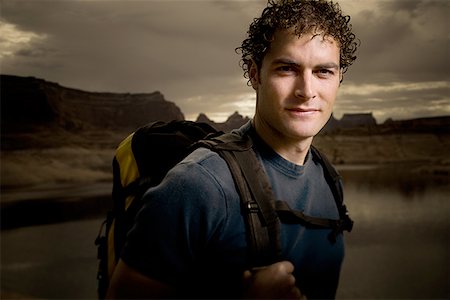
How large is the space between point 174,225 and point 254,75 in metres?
0.74

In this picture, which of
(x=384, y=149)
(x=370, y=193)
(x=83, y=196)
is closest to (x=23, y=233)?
(x=83, y=196)

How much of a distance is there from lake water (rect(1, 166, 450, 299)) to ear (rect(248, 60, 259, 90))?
33.7ft

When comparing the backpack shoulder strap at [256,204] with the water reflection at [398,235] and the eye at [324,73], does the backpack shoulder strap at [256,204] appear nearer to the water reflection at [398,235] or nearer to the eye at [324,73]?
the eye at [324,73]

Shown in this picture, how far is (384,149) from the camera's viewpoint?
39.4 meters

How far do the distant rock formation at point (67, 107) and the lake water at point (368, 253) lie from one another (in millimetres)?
21207

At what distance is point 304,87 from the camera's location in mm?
1651

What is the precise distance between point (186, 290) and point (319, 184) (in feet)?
2.26

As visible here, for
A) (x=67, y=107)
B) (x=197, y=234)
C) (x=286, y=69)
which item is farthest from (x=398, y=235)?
(x=67, y=107)

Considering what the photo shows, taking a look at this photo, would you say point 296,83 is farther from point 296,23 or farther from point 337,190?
point 337,190

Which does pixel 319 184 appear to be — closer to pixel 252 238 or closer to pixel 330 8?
pixel 252 238

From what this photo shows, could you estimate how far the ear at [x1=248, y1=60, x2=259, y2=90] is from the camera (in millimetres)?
1817

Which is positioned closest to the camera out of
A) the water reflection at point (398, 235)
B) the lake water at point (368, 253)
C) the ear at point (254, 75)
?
the ear at point (254, 75)

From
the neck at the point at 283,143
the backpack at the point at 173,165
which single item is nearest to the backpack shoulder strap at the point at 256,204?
the backpack at the point at 173,165

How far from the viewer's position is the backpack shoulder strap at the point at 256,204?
1.43 metres
